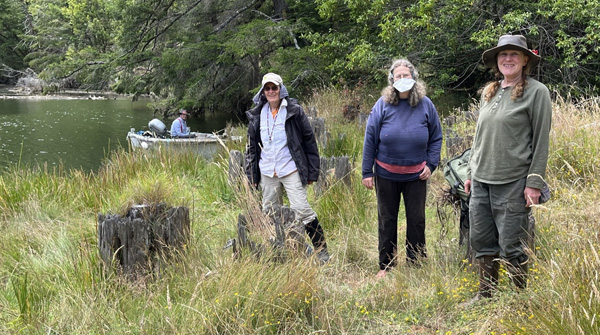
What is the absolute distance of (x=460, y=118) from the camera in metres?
8.45

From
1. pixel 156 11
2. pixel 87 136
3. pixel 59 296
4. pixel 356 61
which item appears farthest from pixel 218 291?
pixel 87 136

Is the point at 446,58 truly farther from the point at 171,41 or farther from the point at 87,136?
the point at 87,136

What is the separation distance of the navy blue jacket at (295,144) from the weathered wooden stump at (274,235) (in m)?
0.78

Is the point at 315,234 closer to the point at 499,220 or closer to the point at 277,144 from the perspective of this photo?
the point at 277,144

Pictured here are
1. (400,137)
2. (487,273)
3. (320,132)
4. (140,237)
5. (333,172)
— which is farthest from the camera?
(320,132)

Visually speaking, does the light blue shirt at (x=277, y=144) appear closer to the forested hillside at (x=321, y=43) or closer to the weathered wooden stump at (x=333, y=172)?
the weathered wooden stump at (x=333, y=172)

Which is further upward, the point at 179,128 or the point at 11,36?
the point at 11,36

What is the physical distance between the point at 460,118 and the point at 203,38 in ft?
34.9

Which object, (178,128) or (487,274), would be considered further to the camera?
(178,128)

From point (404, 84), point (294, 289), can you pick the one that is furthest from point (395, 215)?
point (294, 289)

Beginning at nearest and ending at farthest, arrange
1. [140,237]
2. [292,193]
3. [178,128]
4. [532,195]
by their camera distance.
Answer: [532,195] < [140,237] < [292,193] < [178,128]

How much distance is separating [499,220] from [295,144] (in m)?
1.75

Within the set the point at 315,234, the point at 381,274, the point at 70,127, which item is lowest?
the point at 70,127

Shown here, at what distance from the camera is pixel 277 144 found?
412 cm
